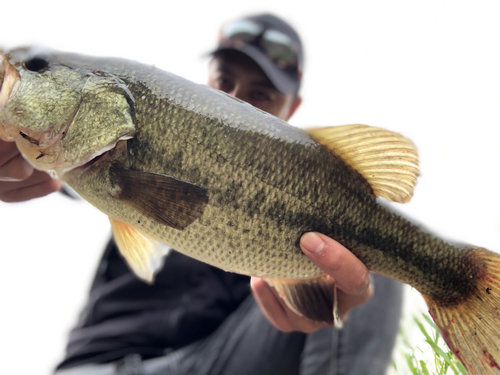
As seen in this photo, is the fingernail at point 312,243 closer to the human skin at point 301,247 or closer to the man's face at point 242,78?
the human skin at point 301,247

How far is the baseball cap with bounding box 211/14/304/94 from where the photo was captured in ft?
5.27

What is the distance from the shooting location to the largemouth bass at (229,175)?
2.34 feet

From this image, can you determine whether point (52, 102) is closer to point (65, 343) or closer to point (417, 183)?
point (417, 183)

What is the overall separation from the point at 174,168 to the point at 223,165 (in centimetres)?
10

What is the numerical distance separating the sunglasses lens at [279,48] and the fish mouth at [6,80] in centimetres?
122

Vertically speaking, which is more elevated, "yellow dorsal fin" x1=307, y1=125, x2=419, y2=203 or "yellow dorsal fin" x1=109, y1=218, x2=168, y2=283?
"yellow dorsal fin" x1=307, y1=125, x2=419, y2=203

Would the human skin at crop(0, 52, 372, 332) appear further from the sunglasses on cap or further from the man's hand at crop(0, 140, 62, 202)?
the sunglasses on cap

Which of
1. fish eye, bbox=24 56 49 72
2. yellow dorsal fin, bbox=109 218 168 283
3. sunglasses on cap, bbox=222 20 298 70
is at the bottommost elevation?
yellow dorsal fin, bbox=109 218 168 283

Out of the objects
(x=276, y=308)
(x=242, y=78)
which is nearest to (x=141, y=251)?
(x=276, y=308)

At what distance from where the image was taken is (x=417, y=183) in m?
0.77

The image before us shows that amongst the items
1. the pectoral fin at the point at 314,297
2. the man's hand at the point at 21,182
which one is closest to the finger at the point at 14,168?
the man's hand at the point at 21,182

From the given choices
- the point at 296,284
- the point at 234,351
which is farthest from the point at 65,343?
the point at 296,284

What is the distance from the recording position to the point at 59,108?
0.71 metres

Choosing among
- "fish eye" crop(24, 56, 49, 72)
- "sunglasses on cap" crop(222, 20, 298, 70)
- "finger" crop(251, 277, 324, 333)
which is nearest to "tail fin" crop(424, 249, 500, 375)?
"finger" crop(251, 277, 324, 333)
